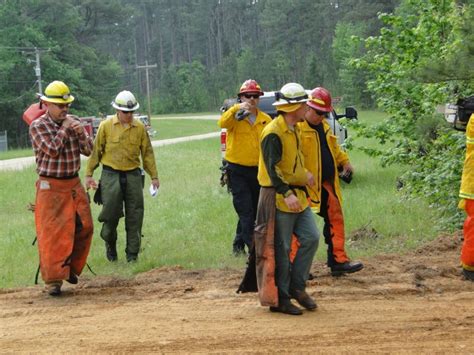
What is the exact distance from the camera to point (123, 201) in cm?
966

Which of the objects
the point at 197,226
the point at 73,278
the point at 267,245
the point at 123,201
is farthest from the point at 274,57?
the point at 267,245

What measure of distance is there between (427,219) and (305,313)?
5693 millimetres

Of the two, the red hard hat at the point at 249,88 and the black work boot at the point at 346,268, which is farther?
the red hard hat at the point at 249,88

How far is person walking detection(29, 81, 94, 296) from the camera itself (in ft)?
Result: 25.7

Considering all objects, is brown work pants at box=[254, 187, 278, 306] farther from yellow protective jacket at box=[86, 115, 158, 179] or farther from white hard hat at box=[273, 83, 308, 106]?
yellow protective jacket at box=[86, 115, 158, 179]

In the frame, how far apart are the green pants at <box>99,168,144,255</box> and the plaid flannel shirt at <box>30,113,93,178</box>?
1.41 metres

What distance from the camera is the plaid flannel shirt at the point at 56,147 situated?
7.81m

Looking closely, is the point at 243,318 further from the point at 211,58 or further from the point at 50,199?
the point at 211,58

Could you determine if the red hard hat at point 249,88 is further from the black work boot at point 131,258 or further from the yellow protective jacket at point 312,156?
the black work boot at point 131,258

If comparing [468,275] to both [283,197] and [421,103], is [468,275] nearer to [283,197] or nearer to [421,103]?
[283,197]

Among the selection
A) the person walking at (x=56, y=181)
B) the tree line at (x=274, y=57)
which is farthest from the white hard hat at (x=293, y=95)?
the person walking at (x=56, y=181)

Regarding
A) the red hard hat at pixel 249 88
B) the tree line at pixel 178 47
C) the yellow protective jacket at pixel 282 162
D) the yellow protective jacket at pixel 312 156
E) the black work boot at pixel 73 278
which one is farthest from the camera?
the tree line at pixel 178 47

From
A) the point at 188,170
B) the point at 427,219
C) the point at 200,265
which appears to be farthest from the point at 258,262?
the point at 188,170

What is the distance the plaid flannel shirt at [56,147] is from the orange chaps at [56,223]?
113 mm
